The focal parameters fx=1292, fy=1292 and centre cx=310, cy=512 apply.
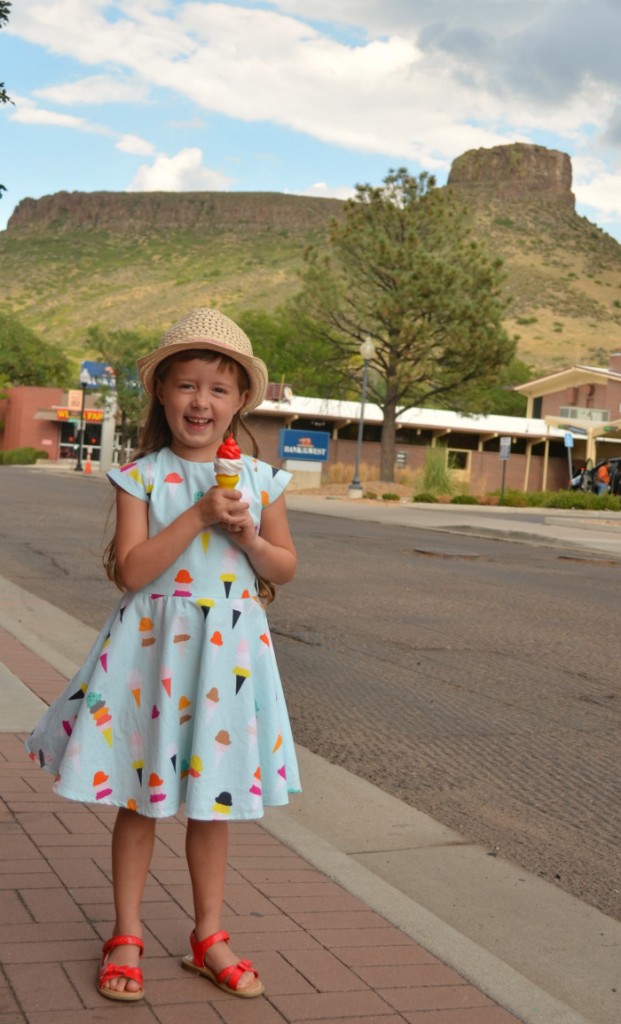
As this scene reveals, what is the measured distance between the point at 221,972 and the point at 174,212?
140928 millimetres

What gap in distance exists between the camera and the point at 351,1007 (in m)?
3.08

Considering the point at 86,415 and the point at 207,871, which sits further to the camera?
the point at 86,415

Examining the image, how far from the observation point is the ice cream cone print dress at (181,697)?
309 cm

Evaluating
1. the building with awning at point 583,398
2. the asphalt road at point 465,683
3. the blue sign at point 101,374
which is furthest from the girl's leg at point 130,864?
the blue sign at point 101,374

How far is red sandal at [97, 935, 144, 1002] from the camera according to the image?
300cm

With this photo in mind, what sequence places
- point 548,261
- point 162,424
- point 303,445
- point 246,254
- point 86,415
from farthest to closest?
point 246,254, point 548,261, point 86,415, point 303,445, point 162,424

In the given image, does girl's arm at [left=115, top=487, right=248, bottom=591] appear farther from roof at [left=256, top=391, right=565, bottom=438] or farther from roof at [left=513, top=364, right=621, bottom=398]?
roof at [left=513, top=364, right=621, bottom=398]

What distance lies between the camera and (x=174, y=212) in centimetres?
13925

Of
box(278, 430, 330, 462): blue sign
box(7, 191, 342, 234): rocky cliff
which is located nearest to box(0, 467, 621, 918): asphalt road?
box(278, 430, 330, 462): blue sign

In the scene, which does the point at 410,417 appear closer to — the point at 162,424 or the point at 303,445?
the point at 303,445

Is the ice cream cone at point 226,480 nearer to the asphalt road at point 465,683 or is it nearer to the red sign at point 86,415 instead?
the asphalt road at point 465,683

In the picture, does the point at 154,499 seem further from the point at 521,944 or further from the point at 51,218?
the point at 51,218

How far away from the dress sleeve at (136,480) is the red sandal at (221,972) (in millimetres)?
1103

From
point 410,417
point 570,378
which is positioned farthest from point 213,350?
point 570,378
